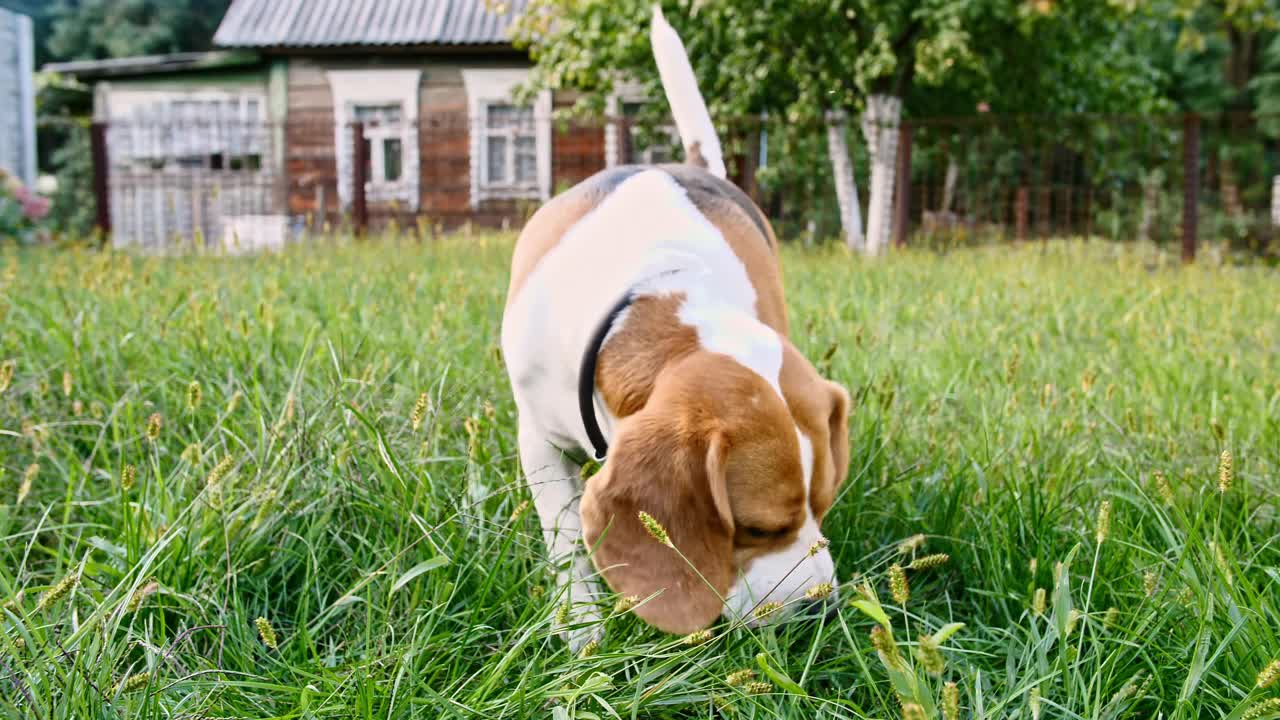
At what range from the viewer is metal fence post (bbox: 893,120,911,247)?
36.7 ft

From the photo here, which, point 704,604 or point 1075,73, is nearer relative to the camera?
point 704,604

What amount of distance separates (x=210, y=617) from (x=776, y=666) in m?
1.05

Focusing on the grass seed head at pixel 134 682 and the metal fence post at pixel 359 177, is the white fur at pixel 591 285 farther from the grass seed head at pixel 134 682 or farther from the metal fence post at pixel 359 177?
the metal fence post at pixel 359 177

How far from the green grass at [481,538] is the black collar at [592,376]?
25 cm

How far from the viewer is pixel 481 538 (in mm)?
1996

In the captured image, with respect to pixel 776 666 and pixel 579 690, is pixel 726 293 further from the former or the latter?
pixel 579 690

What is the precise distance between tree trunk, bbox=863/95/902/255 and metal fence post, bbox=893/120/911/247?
15 centimetres

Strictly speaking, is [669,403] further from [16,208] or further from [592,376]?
[16,208]

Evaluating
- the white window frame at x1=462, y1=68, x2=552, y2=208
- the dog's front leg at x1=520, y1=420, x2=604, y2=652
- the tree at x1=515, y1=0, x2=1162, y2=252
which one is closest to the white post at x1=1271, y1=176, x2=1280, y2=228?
the tree at x1=515, y1=0, x2=1162, y2=252

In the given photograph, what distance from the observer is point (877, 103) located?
11562 millimetres

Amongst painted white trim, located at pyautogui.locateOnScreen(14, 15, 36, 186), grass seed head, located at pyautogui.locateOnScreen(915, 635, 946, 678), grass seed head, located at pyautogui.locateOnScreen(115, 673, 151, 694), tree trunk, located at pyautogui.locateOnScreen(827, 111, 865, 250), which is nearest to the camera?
grass seed head, located at pyautogui.locateOnScreen(915, 635, 946, 678)

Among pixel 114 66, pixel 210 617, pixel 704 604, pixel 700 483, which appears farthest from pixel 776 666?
pixel 114 66

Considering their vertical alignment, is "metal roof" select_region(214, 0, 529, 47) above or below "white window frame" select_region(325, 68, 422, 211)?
above

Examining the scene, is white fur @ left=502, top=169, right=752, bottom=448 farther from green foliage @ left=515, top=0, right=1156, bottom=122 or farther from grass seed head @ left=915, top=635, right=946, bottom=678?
green foliage @ left=515, top=0, right=1156, bottom=122
